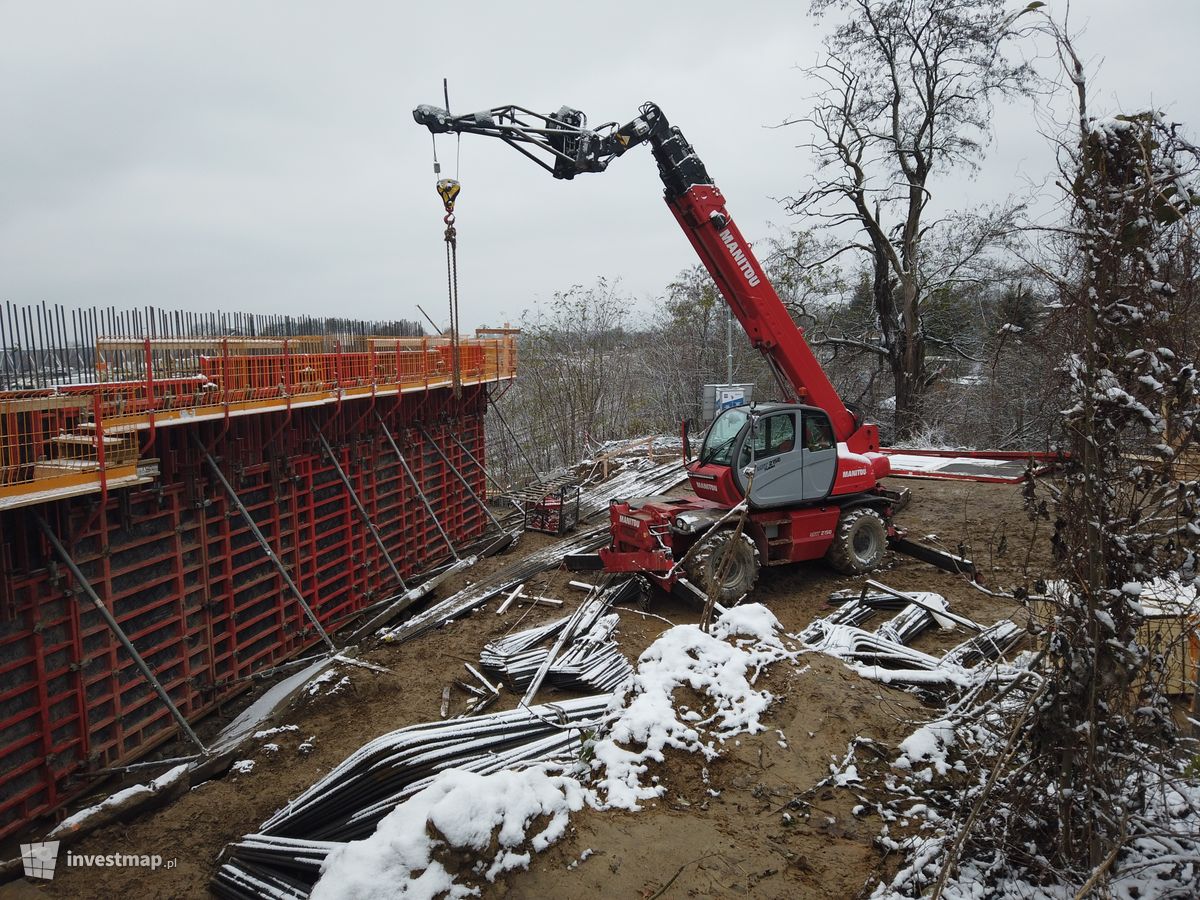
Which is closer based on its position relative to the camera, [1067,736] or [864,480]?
[1067,736]

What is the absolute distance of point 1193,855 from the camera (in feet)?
11.9

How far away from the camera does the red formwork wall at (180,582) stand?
626 centimetres

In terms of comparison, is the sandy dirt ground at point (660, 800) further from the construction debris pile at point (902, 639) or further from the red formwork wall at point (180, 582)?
the red formwork wall at point (180, 582)

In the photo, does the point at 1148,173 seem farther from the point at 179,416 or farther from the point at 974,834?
the point at 179,416

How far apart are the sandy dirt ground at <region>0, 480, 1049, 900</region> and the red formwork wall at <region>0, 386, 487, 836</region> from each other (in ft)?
3.21

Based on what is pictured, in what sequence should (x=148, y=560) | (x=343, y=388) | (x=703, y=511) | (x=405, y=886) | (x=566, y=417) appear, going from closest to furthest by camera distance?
(x=405, y=886), (x=148, y=560), (x=703, y=511), (x=343, y=388), (x=566, y=417)

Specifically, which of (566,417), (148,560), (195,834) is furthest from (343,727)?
A: (566,417)

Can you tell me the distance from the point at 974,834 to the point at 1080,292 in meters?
3.10

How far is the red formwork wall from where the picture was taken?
20.5ft

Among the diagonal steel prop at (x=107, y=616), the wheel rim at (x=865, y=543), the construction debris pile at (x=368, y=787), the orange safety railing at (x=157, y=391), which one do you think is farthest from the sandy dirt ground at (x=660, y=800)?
the orange safety railing at (x=157, y=391)

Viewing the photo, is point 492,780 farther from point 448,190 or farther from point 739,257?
point 739,257

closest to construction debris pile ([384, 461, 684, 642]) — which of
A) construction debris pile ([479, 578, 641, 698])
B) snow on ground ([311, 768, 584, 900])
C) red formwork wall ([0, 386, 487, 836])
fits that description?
construction debris pile ([479, 578, 641, 698])

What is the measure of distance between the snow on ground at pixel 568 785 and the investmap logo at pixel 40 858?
3.03 m

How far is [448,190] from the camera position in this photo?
9.13 m
